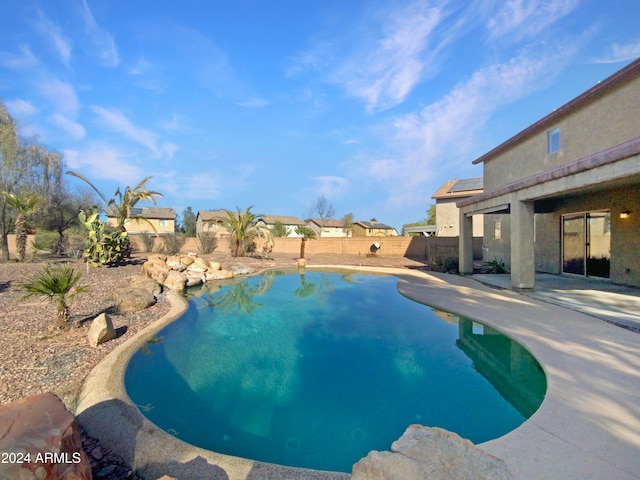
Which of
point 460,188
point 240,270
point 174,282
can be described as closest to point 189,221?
point 240,270

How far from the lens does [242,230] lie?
1988 centimetres

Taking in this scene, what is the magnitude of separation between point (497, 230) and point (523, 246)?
597 centimetres

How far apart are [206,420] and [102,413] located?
1071 millimetres

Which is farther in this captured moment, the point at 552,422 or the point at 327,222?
the point at 327,222

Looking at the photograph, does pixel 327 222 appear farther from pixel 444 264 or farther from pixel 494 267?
pixel 494 267

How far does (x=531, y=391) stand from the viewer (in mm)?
4098

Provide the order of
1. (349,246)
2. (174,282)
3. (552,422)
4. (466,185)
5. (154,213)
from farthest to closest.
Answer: (154,213) → (466,185) → (349,246) → (174,282) → (552,422)

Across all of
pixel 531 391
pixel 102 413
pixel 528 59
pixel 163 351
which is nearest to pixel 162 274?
pixel 163 351

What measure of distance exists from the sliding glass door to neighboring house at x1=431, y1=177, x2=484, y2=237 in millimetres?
13484

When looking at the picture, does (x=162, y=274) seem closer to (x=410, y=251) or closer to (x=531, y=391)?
(x=531, y=391)

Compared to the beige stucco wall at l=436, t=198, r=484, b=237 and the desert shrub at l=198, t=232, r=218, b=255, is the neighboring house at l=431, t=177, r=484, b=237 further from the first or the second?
the desert shrub at l=198, t=232, r=218, b=255

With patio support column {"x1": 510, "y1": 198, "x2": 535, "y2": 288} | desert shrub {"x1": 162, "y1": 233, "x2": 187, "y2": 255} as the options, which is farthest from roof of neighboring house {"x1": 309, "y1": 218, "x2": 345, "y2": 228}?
patio support column {"x1": 510, "y1": 198, "x2": 535, "y2": 288}

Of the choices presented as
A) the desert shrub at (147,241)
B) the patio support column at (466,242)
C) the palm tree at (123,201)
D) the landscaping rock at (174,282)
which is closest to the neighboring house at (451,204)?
the patio support column at (466,242)

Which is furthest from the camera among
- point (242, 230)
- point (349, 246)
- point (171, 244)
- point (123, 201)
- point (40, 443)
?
point (349, 246)
